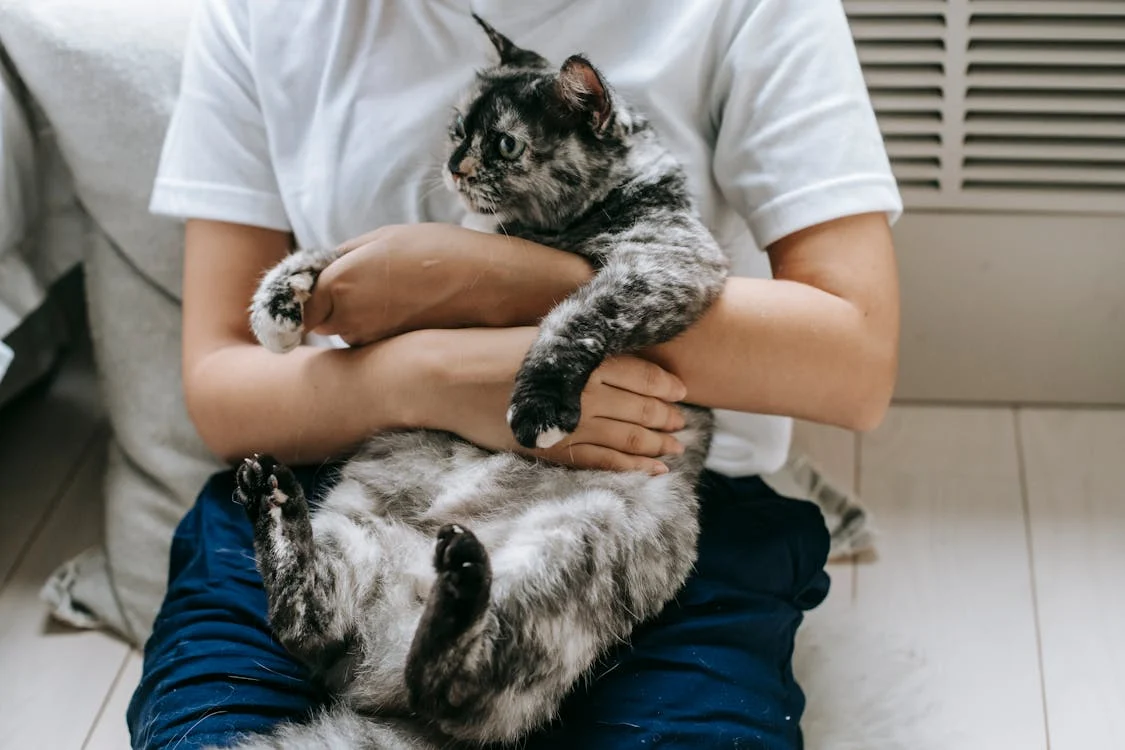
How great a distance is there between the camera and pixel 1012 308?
2.05m

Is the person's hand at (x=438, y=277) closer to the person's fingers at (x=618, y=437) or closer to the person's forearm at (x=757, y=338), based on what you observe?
the person's forearm at (x=757, y=338)

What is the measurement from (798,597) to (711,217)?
0.47 m

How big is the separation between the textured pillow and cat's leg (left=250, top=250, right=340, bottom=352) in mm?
491

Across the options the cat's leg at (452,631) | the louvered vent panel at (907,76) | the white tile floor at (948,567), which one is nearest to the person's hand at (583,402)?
the cat's leg at (452,631)

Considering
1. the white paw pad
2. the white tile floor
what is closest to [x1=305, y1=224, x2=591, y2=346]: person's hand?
the white paw pad

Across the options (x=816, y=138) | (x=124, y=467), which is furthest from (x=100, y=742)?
(x=816, y=138)

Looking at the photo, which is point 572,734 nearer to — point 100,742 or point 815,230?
point 815,230

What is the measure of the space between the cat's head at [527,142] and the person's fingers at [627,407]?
24 cm

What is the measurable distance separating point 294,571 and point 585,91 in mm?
574

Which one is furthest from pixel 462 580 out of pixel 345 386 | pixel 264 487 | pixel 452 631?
pixel 345 386

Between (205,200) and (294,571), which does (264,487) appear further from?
(205,200)

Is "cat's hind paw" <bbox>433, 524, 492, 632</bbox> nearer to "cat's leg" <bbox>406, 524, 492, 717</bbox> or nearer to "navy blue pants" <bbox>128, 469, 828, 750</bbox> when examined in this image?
"cat's leg" <bbox>406, 524, 492, 717</bbox>

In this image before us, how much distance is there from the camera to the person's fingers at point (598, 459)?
1236mm

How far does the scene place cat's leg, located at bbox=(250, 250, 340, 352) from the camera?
1.27m
